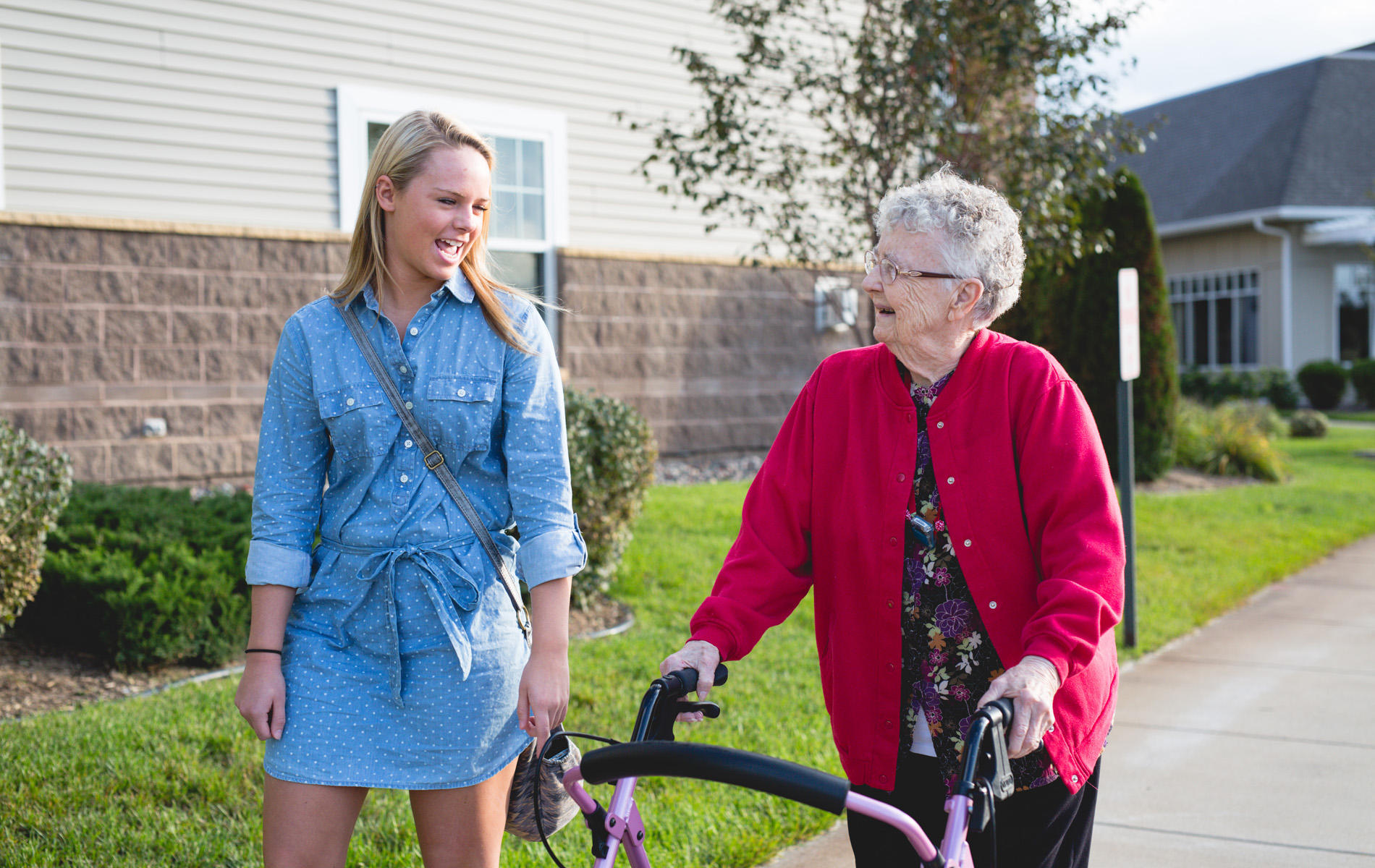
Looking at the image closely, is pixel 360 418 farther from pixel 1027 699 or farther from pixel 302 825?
pixel 1027 699

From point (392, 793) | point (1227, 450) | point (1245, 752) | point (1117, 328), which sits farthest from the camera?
point (1227, 450)

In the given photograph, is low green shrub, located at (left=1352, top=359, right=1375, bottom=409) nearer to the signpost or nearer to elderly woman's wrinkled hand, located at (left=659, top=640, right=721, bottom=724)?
the signpost

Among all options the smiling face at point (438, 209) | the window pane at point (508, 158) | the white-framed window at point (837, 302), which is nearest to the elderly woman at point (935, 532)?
the smiling face at point (438, 209)

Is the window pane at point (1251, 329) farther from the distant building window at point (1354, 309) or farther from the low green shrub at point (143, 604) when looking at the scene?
the low green shrub at point (143, 604)

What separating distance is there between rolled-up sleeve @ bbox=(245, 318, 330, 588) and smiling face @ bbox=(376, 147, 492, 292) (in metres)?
0.29

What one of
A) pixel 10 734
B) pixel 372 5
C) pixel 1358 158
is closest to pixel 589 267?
pixel 372 5

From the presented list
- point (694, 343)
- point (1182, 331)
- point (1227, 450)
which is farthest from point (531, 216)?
point (1182, 331)

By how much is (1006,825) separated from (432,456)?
4.49ft

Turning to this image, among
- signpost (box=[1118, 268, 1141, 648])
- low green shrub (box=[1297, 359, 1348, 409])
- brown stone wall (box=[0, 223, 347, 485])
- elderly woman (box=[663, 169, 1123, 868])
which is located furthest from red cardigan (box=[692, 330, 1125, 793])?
low green shrub (box=[1297, 359, 1348, 409])

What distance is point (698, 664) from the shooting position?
2.20 m

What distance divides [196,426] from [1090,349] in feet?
28.9

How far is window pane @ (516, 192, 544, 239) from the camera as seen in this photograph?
11.0 meters

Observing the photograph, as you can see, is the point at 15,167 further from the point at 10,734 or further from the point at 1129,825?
the point at 1129,825

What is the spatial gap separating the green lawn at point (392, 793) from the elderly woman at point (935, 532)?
1559 mm
